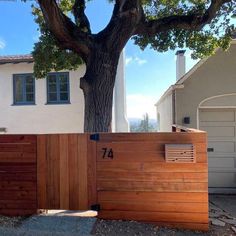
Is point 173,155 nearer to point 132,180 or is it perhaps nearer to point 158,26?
point 132,180

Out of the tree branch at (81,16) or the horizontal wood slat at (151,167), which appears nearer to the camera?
the horizontal wood slat at (151,167)

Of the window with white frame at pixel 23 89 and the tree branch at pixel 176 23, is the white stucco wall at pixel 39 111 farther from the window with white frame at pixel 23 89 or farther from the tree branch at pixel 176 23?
the tree branch at pixel 176 23

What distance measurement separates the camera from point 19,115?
1220 cm

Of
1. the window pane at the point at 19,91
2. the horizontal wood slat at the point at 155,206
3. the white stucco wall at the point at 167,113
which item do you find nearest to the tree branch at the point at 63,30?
the horizontal wood slat at the point at 155,206

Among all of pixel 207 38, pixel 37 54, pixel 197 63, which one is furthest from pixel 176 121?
pixel 37 54

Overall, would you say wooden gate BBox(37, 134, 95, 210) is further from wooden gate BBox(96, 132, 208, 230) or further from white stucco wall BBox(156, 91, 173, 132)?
white stucco wall BBox(156, 91, 173, 132)

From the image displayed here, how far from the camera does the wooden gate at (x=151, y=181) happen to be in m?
5.04

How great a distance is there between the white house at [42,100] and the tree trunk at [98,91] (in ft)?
16.1

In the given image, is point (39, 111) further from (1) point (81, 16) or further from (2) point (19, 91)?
(1) point (81, 16)

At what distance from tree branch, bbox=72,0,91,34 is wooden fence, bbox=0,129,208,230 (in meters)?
3.93

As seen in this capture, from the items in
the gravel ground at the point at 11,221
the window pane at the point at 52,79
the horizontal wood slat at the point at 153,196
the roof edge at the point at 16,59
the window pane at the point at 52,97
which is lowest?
the gravel ground at the point at 11,221

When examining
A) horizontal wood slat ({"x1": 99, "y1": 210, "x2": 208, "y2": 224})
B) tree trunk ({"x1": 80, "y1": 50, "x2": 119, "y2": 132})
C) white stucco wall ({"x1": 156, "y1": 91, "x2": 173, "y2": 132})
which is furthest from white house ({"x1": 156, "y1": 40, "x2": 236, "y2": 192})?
horizontal wood slat ({"x1": 99, "y1": 210, "x2": 208, "y2": 224})

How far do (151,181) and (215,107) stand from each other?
5.10 metres

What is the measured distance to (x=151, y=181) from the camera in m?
5.15
